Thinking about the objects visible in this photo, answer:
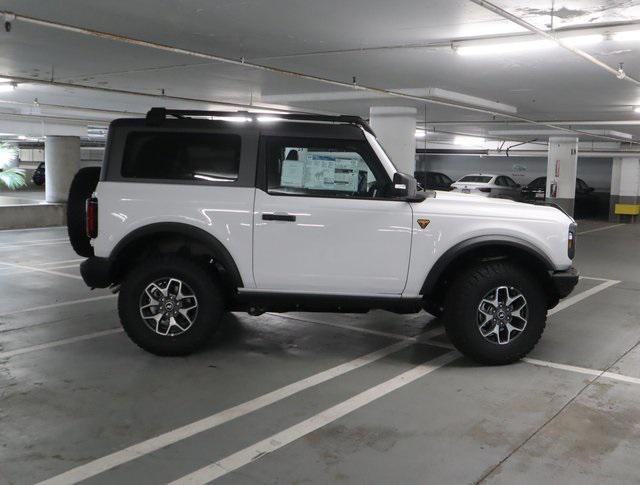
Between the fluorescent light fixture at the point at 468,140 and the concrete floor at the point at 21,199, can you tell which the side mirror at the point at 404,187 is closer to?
the concrete floor at the point at 21,199

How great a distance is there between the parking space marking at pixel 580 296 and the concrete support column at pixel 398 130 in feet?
18.1

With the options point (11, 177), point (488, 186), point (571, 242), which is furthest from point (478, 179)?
point (571, 242)

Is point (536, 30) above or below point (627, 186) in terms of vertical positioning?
above

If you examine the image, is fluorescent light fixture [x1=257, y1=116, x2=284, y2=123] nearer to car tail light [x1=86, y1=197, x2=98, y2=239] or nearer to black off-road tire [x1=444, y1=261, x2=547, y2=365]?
car tail light [x1=86, y1=197, x2=98, y2=239]

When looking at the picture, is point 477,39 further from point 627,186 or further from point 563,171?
point 627,186

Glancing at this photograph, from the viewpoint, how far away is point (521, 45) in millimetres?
7523

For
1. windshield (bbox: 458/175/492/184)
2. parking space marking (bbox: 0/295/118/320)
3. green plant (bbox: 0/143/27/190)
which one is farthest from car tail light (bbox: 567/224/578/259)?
windshield (bbox: 458/175/492/184)

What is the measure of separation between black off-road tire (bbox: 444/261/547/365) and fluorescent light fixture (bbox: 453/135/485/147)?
18.9 metres

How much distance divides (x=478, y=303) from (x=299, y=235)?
1601 mm

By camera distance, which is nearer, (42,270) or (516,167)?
(42,270)

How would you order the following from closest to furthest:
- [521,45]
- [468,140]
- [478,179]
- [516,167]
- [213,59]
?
[521,45]
[213,59]
[478,179]
[468,140]
[516,167]

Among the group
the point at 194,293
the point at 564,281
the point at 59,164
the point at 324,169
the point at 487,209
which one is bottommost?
the point at 194,293

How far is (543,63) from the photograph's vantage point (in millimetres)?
8664

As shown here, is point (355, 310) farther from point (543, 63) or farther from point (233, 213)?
point (543, 63)
